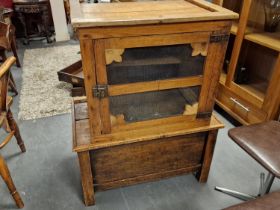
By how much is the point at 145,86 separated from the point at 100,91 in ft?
0.71

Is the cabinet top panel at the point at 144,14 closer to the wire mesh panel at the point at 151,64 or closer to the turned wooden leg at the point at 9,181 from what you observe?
the wire mesh panel at the point at 151,64

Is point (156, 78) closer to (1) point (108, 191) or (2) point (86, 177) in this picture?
(2) point (86, 177)

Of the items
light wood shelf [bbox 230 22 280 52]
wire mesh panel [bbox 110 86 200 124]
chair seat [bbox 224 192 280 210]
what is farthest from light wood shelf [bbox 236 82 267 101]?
chair seat [bbox 224 192 280 210]

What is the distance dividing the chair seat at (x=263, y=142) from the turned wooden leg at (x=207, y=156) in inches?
7.6

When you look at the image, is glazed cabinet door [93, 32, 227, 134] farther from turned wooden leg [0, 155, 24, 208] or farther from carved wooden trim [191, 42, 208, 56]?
turned wooden leg [0, 155, 24, 208]

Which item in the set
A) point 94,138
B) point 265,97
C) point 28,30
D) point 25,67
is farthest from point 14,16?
point 265,97

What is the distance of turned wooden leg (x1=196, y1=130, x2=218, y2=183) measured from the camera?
144cm

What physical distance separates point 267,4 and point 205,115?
4.20ft

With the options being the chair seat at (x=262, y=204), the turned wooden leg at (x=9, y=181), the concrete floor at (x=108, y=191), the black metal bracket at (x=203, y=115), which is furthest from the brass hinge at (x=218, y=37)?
the turned wooden leg at (x=9, y=181)

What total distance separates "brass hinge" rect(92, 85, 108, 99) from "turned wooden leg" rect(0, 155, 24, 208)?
0.72 meters

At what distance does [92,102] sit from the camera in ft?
3.65

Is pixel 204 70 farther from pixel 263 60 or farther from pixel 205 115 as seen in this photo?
pixel 263 60

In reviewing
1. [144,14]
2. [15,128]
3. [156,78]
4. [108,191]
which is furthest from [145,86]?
[15,128]

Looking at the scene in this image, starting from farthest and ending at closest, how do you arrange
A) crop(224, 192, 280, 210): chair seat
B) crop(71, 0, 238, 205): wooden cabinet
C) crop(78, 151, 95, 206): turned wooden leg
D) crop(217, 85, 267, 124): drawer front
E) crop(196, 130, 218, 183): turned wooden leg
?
crop(217, 85, 267, 124): drawer front < crop(196, 130, 218, 183): turned wooden leg < crop(78, 151, 95, 206): turned wooden leg < crop(71, 0, 238, 205): wooden cabinet < crop(224, 192, 280, 210): chair seat
